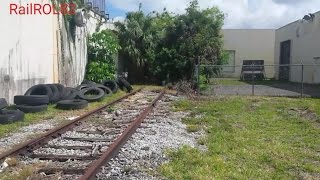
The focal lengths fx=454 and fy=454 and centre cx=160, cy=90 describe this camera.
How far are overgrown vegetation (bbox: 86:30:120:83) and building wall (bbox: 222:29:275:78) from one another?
77.9 feet

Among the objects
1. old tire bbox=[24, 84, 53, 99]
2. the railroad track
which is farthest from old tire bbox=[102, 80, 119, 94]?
the railroad track

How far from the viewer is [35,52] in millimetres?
17062

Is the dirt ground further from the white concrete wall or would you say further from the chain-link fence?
the white concrete wall

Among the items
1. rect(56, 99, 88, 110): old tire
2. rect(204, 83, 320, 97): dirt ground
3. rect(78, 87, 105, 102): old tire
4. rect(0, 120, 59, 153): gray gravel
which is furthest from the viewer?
rect(204, 83, 320, 97): dirt ground

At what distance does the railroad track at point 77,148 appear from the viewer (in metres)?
6.70

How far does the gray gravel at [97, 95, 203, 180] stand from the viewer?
680cm

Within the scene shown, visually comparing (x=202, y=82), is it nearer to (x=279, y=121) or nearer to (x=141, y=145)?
(x=279, y=121)

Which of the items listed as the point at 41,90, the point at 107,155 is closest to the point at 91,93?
the point at 41,90

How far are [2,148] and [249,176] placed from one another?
4574mm

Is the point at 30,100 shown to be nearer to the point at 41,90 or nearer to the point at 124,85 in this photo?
the point at 41,90

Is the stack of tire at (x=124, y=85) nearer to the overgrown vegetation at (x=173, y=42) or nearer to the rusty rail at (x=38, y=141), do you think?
the overgrown vegetation at (x=173, y=42)

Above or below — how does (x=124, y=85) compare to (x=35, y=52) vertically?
below

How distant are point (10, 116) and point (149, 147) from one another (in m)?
4.51

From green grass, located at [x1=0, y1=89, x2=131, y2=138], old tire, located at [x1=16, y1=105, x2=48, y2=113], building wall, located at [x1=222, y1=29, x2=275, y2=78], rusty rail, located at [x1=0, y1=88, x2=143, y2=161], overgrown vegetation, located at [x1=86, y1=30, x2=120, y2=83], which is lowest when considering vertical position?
green grass, located at [x1=0, y1=89, x2=131, y2=138]
